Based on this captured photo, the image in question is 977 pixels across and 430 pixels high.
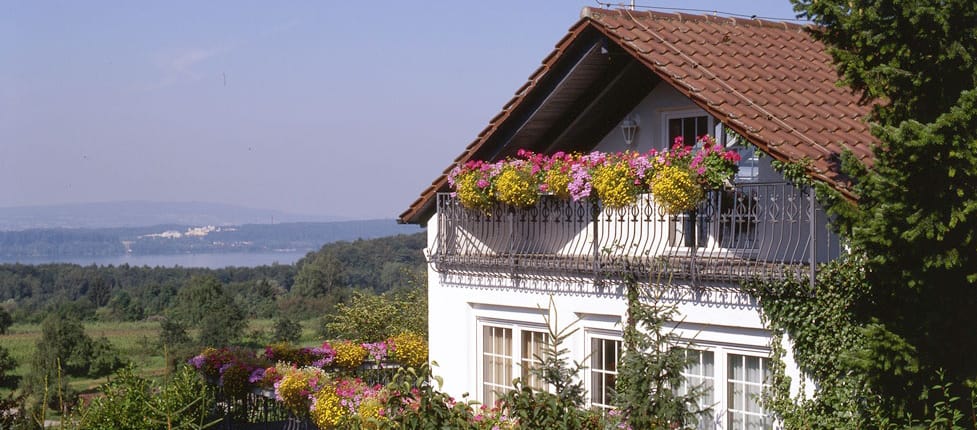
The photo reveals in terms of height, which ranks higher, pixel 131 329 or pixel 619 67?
pixel 619 67

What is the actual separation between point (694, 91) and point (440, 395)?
17.0 ft

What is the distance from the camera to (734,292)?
41.8ft

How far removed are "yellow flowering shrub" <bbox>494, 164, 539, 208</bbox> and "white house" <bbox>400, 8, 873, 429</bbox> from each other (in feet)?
2.12

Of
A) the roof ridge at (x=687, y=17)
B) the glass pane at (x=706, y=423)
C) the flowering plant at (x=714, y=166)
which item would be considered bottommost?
the glass pane at (x=706, y=423)

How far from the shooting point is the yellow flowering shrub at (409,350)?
65.1 ft

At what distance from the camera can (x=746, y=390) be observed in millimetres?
12891

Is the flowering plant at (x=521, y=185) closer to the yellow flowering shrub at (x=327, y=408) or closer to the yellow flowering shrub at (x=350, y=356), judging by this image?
the yellow flowering shrub at (x=327, y=408)

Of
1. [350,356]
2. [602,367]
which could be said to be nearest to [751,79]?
[602,367]

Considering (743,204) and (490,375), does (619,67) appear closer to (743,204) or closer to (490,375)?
(743,204)

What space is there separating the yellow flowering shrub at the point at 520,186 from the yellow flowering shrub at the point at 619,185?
1320 millimetres

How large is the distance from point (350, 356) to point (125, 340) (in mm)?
63824

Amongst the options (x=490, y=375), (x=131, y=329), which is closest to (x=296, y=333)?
(x=131, y=329)

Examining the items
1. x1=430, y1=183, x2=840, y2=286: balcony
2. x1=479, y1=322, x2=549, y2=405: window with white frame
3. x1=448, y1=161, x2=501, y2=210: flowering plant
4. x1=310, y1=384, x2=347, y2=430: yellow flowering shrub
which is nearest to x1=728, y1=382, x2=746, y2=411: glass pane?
x1=430, y1=183, x2=840, y2=286: balcony

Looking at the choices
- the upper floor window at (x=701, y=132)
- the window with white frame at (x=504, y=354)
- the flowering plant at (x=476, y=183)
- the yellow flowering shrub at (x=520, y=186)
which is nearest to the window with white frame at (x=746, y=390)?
the upper floor window at (x=701, y=132)
